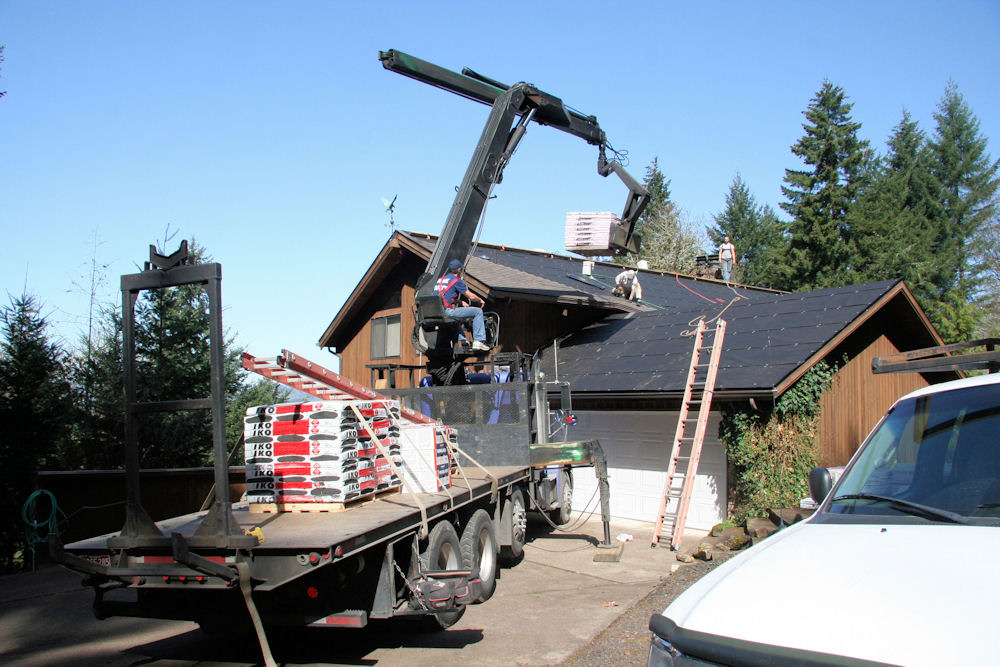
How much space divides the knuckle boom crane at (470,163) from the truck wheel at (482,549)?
11.6 feet

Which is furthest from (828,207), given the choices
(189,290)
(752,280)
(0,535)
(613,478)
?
(0,535)

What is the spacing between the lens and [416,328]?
1202 centimetres

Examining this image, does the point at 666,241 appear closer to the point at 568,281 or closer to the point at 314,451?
the point at 568,281

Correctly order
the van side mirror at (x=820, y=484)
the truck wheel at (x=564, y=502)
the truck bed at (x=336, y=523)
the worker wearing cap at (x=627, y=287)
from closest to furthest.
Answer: the van side mirror at (x=820, y=484)
the truck bed at (x=336, y=523)
the truck wheel at (x=564, y=502)
the worker wearing cap at (x=627, y=287)

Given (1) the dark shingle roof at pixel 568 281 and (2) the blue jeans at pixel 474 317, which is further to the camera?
(1) the dark shingle roof at pixel 568 281

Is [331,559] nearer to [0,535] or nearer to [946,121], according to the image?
[0,535]

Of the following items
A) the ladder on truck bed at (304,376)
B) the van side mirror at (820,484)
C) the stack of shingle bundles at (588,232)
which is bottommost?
the van side mirror at (820,484)

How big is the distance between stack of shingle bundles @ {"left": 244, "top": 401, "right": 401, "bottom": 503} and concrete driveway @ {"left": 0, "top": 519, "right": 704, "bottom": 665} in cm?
145

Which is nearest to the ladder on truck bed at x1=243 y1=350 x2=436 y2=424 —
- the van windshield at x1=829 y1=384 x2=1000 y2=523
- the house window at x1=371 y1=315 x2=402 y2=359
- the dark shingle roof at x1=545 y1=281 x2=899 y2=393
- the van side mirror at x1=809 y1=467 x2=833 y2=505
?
the van side mirror at x1=809 y1=467 x2=833 y2=505

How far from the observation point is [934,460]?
150 inches

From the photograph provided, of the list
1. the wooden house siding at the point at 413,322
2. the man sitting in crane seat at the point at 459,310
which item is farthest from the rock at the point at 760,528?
the wooden house siding at the point at 413,322

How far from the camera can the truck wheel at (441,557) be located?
267 inches

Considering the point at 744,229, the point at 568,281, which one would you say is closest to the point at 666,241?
the point at 744,229

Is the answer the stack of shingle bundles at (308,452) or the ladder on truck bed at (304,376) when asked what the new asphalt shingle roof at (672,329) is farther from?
the stack of shingle bundles at (308,452)
